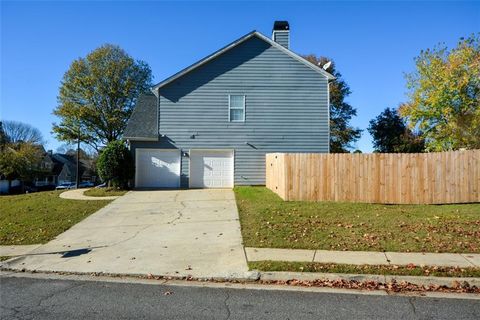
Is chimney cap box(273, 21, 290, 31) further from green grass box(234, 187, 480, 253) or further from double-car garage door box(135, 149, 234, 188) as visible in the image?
green grass box(234, 187, 480, 253)

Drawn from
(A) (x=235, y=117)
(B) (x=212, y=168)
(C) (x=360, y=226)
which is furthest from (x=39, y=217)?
(A) (x=235, y=117)

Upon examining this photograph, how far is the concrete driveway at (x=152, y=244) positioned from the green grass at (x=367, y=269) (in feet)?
1.89

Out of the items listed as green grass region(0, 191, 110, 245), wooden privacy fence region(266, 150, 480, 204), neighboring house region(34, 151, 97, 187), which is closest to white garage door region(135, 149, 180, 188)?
green grass region(0, 191, 110, 245)

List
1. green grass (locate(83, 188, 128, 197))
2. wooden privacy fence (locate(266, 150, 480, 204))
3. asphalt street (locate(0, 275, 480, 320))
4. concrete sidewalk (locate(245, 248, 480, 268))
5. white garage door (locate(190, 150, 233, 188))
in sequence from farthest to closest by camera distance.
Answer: white garage door (locate(190, 150, 233, 188)) < green grass (locate(83, 188, 128, 197)) < wooden privacy fence (locate(266, 150, 480, 204)) < concrete sidewalk (locate(245, 248, 480, 268)) < asphalt street (locate(0, 275, 480, 320))

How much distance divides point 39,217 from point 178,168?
891 centimetres

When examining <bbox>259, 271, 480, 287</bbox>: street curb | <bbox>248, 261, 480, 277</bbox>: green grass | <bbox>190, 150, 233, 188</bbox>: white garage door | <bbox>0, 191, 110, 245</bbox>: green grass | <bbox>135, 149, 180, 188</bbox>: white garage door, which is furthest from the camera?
<bbox>190, 150, 233, 188</bbox>: white garage door

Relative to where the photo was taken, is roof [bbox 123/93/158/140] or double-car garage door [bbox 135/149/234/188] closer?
roof [bbox 123/93/158/140]

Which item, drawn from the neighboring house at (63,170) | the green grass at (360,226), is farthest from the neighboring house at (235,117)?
the neighboring house at (63,170)

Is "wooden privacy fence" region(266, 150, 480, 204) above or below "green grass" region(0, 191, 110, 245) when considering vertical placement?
above

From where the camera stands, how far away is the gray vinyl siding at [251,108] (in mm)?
21453

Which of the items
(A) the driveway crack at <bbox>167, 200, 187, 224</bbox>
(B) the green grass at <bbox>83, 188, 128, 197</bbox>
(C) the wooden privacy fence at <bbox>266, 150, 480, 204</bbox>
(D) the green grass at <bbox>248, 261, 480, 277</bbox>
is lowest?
(D) the green grass at <bbox>248, 261, 480, 277</bbox>

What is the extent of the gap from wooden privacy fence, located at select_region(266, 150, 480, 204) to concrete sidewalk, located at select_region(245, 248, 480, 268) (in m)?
6.48

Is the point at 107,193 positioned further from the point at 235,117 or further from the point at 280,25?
the point at 280,25

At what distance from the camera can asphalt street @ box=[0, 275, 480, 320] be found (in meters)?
5.33
